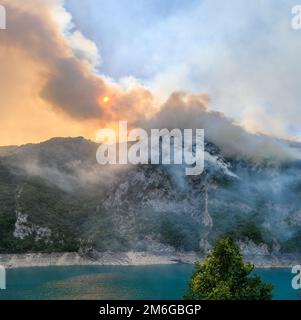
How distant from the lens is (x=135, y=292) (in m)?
171

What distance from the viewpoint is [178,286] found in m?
198

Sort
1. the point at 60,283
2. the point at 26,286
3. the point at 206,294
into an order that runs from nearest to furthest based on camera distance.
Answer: the point at 206,294 < the point at 26,286 < the point at 60,283

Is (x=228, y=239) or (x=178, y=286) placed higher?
(x=228, y=239)

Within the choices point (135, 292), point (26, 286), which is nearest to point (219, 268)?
point (135, 292)

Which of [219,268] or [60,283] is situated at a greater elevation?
[219,268]

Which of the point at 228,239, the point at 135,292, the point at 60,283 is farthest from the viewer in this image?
the point at 60,283
